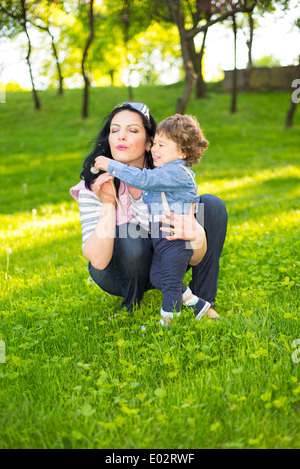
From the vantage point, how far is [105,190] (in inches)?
134

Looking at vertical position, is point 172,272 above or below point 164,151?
below

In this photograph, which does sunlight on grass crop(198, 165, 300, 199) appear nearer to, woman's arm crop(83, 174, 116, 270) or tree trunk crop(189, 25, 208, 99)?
woman's arm crop(83, 174, 116, 270)

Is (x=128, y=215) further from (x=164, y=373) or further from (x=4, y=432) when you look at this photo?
(x=4, y=432)

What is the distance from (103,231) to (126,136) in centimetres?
80

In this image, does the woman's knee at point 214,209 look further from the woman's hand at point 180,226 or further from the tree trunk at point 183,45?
the tree trunk at point 183,45

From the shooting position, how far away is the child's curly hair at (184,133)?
340cm

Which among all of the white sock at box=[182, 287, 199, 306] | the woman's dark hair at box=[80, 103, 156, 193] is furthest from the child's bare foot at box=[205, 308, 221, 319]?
the woman's dark hair at box=[80, 103, 156, 193]

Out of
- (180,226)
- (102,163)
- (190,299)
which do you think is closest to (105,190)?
(102,163)

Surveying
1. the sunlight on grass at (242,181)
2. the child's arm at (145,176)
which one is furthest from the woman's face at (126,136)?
the sunlight on grass at (242,181)

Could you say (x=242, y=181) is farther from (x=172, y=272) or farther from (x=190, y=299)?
(x=172, y=272)

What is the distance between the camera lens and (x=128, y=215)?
12.2 feet

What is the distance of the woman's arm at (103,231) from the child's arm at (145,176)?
0.36 ft

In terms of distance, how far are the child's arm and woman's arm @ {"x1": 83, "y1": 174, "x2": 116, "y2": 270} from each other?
0.36 feet

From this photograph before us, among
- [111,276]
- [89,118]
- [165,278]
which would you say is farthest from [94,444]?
[89,118]
